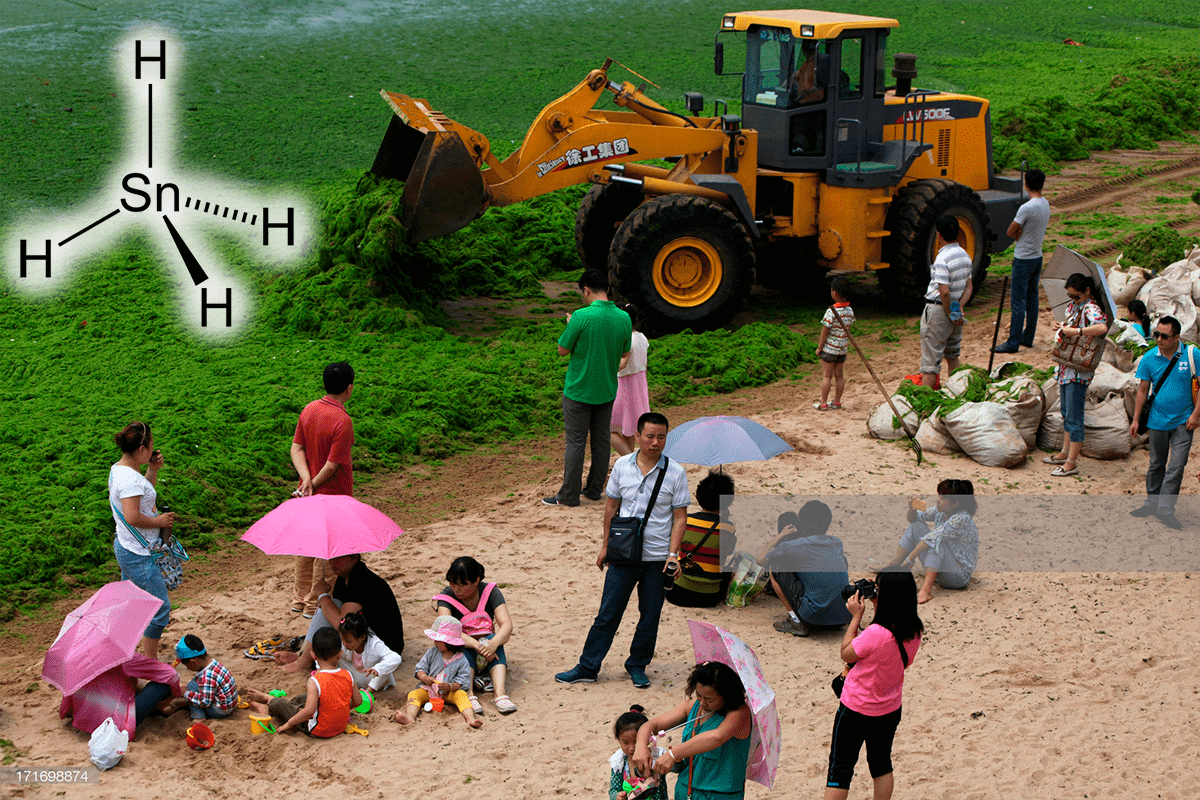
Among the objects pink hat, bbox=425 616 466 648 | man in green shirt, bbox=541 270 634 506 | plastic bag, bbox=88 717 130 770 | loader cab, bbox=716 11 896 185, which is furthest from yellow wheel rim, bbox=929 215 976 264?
plastic bag, bbox=88 717 130 770

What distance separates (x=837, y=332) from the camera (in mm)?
10938

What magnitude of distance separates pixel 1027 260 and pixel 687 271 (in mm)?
3430

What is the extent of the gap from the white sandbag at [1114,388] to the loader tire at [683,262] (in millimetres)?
3825

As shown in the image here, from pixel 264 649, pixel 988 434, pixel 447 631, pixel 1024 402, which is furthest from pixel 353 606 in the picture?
pixel 1024 402

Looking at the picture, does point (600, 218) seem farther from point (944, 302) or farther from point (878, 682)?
point (878, 682)

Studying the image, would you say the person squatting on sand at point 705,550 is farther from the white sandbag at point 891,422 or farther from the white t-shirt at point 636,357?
the white sandbag at point 891,422

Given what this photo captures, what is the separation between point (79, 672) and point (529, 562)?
10.5ft

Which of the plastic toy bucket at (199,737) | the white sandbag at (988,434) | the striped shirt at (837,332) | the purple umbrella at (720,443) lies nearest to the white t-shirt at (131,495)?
the plastic toy bucket at (199,737)

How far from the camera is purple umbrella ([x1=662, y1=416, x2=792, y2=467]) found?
26.5ft

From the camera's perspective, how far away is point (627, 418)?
9727 millimetres

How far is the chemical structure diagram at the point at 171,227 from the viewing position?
13844 mm

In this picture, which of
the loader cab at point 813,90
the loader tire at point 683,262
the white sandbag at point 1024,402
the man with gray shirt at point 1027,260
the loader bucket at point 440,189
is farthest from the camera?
the loader cab at point 813,90

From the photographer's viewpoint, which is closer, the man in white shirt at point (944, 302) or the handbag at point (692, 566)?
the handbag at point (692, 566)

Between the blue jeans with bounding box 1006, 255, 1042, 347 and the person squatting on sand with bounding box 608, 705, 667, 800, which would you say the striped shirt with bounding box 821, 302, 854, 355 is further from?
the person squatting on sand with bounding box 608, 705, 667, 800
